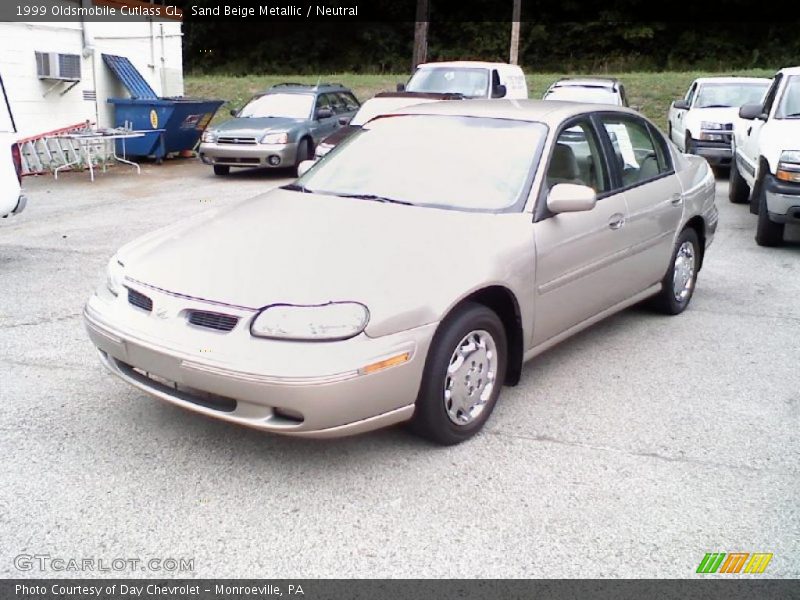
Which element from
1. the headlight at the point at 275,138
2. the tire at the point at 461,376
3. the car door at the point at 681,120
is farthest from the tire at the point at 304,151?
the tire at the point at 461,376

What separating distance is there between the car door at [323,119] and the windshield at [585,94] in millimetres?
4798

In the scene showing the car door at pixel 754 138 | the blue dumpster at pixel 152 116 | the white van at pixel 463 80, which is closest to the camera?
the car door at pixel 754 138

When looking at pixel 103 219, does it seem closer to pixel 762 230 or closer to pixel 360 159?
pixel 360 159

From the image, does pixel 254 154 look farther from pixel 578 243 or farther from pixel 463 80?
pixel 578 243

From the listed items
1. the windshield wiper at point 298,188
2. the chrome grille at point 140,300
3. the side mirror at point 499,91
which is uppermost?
the side mirror at point 499,91

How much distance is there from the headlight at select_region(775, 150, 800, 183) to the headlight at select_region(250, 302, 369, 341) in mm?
5817

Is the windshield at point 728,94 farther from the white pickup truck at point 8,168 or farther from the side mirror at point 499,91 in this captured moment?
the white pickup truck at point 8,168

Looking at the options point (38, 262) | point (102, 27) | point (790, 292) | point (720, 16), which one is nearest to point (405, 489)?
point (790, 292)

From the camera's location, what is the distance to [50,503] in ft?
10.9

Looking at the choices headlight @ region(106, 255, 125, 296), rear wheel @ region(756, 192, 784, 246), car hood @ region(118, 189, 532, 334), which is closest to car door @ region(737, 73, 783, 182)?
rear wheel @ region(756, 192, 784, 246)

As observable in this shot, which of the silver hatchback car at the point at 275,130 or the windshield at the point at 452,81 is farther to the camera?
the windshield at the point at 452,81

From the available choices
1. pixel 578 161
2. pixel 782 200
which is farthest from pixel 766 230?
pixel 578 161

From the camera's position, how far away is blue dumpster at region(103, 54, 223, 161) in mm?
15164

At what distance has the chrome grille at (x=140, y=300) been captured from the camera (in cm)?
364
